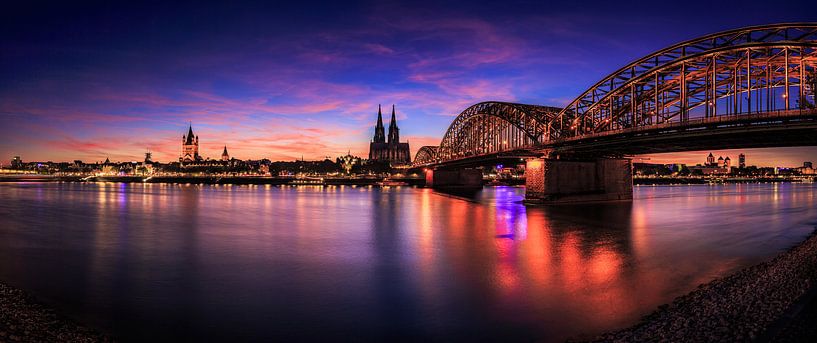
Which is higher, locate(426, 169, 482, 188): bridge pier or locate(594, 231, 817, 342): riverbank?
locate(426, 169, 482, 188): bridge pier

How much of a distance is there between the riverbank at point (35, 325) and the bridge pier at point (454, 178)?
370 feet

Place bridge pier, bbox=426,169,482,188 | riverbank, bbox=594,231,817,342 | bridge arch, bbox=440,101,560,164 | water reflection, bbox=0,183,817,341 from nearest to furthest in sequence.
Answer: riverbank, bbox=594,231,817,342 < water reflection, bbox=0,183,817,341 < bridge arch, bbox=440,101,560,164 < bridge pier, bbox=426,169,482,188

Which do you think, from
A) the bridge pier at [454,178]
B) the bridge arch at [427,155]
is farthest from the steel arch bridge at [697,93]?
the bridge arch at [427,155]

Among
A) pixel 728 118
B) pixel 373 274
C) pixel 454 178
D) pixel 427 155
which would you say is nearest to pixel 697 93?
pixel 728 118

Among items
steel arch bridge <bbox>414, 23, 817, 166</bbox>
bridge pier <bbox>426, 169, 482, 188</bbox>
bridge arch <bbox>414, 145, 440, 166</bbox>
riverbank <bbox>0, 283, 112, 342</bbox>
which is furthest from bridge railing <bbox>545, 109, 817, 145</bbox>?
bridge arch <bbox>414, 145, 440, 166</bbox>

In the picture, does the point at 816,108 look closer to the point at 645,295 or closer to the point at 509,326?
the point at 645,295

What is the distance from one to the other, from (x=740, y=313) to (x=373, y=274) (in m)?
12.0

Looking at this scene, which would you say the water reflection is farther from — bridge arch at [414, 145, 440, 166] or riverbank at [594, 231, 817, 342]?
bridge arch at [414, 145, 440, 166]

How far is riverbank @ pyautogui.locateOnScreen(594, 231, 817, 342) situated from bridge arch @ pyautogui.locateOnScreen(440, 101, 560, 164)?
46.1 m

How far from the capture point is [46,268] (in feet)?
63.6

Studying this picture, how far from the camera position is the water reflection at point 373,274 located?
12.1m

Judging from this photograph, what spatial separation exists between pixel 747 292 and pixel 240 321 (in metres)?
13.8

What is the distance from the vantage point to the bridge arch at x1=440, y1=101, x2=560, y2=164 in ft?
229

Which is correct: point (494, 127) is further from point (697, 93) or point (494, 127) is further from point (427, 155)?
point (427, 155)
